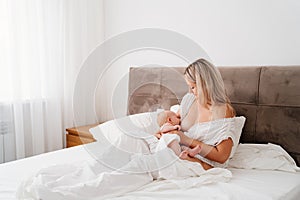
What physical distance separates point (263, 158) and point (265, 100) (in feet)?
1.23

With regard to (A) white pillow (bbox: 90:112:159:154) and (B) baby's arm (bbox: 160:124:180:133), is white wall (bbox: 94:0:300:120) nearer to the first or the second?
(A) white pillow (bbox: 90:112:159:154)

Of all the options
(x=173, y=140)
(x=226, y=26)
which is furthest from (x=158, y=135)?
(x=226, y=26)

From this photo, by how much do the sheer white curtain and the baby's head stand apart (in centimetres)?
130

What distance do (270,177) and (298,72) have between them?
656 millimetres

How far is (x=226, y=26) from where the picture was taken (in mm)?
2453

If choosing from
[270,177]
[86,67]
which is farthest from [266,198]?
[86,67]

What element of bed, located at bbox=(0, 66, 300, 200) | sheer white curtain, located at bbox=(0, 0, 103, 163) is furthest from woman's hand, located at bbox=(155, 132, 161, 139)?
sheer white curtain, located at bbox=(0, 0, 103, 163)

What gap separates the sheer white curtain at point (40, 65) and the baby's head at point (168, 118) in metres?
1.30

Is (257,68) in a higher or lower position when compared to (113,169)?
higher

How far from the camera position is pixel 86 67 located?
3.11 m

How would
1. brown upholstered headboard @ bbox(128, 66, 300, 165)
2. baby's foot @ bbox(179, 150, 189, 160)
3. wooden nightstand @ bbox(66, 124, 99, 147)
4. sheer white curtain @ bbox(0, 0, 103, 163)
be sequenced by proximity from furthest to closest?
1. wooden nightstand @ bbox(66, 124, 99, 147)
2. sheer white curtain @ bbox(0, 0, 103, 163)
3. brown upholstered headboard @ bbox(128, 66, 300, 165)
4. baby's foot @ bbox(179, 150, 189, 160)

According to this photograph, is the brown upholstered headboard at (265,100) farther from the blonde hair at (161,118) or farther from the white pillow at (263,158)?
the blonde hair at (161,118)

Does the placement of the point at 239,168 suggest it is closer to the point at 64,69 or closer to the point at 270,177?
the point at 270,177

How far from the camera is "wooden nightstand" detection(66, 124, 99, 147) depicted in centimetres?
280
